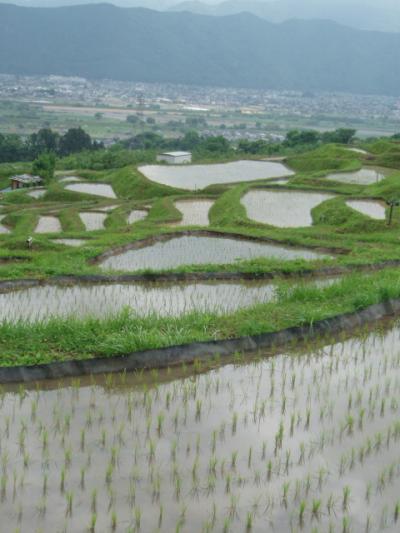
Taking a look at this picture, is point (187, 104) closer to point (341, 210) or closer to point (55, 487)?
point (341, 210)

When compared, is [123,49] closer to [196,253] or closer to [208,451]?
[196,253]

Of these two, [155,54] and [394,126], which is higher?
[155,54]

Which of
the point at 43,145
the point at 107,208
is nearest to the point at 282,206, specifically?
the point at 107,208

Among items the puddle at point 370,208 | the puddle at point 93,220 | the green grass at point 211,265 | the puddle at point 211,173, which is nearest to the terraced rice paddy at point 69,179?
the puddle at point 211,173

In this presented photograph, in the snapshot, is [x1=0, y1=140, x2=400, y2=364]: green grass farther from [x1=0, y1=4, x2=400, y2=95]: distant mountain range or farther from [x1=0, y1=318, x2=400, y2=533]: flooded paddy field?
[x1=0, y1=4, x2=400, y2=95]: distant mountain range

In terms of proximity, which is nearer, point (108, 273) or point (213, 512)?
point (213, 512)

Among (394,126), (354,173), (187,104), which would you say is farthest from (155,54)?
(354,173)
